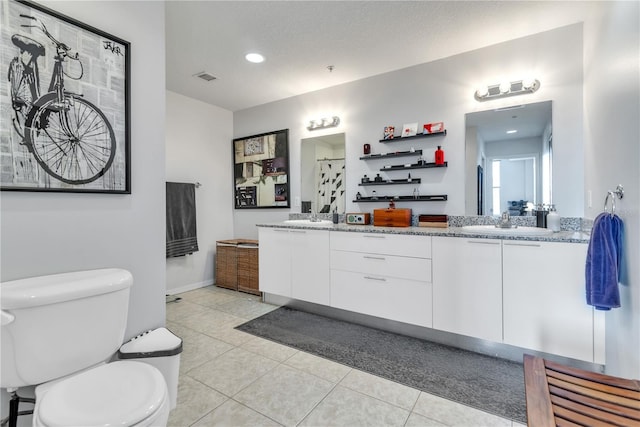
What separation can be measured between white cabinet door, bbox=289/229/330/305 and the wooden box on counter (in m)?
0.56

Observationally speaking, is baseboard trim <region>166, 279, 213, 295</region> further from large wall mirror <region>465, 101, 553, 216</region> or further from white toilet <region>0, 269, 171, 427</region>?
large wall mirror <region>465, 101, 553, 216</region>

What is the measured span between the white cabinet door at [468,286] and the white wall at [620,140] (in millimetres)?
587

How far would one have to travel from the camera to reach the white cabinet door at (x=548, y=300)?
1.77 metres

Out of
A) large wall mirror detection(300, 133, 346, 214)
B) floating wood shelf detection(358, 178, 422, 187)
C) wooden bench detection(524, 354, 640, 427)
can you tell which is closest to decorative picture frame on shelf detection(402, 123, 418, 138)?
floating wood shelf detection(358, 178, 422, 187)

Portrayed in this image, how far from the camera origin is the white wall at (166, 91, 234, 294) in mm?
3652

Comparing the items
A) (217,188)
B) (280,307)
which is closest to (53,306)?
(280,307)

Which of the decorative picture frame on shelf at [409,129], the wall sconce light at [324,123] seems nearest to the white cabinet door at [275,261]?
the wall sconce light at [324,123]

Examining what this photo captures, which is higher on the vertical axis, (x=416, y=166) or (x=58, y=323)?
(x=416, y=166)

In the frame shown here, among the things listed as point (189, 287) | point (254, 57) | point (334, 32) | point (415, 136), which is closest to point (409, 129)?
point (415, 136)

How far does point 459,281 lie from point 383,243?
0.64 meters

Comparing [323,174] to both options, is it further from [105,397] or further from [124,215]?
[105,397]

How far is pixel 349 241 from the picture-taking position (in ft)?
8.62

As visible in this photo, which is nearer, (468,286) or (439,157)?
(468,286)

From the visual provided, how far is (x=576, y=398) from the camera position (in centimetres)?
98
